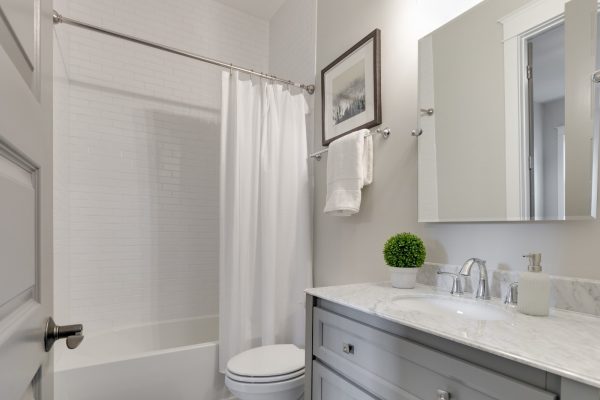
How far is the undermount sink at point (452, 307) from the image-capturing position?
1006mm

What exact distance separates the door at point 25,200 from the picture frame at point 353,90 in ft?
4.43

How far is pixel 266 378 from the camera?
4.62 ft

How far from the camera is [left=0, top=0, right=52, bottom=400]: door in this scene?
37 cm

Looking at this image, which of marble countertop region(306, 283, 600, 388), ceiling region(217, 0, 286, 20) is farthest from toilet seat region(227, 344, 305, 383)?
ceiling region(217, 0, 286, 20)

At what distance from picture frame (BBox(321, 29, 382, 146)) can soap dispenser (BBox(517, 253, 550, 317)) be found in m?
0.95

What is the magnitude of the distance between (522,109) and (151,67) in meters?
2.42

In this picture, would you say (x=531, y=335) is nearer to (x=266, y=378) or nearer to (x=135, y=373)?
(x=266, y=378)

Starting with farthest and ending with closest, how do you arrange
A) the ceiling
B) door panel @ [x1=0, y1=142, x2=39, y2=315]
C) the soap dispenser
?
the ceiling, the soap dispenser, door panel @ [x1=0, y1=142, x2=39, y2=315]

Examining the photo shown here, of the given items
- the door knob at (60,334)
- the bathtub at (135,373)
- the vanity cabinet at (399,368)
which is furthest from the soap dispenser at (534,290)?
the bathtub at (135,373)

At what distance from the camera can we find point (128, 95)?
238cm

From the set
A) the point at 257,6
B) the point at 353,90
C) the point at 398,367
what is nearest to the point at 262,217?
the point at 353,90

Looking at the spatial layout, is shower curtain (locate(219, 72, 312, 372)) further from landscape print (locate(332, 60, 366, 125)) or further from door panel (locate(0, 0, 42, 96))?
door panel (locate(0, 0, 42, 96))

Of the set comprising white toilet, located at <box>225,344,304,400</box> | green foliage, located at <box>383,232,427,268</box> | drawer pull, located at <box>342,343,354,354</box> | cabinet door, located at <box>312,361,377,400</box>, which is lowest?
white toilet, located at <box>225,344,304,400</box>

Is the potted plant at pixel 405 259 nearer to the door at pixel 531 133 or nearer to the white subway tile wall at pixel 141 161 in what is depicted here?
the door at pixel 531 133
